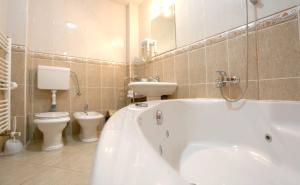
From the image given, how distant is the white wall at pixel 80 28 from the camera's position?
7.07 feet

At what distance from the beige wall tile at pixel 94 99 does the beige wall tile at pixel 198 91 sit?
1.53 meters

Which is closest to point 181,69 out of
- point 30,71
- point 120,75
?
point 120,75

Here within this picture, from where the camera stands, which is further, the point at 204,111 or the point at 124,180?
the point at 204,111

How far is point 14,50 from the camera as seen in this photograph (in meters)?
1.82

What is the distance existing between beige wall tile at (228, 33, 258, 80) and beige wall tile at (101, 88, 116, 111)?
75.1 inches

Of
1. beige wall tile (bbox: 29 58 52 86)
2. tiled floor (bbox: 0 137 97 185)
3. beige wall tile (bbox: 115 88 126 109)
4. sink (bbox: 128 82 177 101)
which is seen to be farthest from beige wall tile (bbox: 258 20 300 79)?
beige wall tile (bbox: 29 58 52 86)

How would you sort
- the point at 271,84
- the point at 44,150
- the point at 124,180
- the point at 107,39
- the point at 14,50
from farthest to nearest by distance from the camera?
the point at 107,39
the point at 14,50
the point at 44,150
the point at 271,84
the point at 124,180

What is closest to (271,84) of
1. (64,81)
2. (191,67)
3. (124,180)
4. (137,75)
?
(191,67)

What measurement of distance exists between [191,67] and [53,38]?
197 cm

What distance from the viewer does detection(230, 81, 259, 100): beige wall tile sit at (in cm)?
122

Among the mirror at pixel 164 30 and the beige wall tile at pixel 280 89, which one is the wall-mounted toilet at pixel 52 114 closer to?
the mirror at pixel 164 30

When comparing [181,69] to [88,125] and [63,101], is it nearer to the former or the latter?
[88,125]

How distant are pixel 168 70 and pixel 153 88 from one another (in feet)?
1.59

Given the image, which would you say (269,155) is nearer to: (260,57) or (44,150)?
(260,57)
